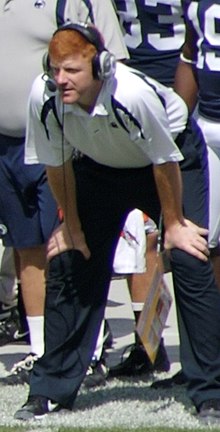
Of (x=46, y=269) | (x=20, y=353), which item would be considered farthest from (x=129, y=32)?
(x=20, y=353)

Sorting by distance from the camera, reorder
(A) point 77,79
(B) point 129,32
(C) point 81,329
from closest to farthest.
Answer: (A) point 77,79 → (C) point 81,329 → (B) point 129,32

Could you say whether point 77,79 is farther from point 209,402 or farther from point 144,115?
point 209,402

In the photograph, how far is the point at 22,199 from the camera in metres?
6.62

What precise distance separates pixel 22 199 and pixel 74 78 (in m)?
1.27

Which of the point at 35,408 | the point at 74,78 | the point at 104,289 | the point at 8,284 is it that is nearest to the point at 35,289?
the point at 104,289

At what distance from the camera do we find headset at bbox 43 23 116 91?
542 centimetres

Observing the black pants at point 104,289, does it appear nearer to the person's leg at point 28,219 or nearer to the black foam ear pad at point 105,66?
the black foam ear pad at point 105,66

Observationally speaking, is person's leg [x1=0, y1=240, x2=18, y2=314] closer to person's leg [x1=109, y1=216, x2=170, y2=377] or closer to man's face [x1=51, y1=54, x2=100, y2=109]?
person's leg [x1=109, y1=216, x2=170, y2=377]

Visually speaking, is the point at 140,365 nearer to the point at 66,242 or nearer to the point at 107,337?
the point at 107,337

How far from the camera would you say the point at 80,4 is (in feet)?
20.9

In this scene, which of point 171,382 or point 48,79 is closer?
point 48,79

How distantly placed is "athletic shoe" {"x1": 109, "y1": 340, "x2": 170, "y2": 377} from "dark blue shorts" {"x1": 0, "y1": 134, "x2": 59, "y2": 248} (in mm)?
659

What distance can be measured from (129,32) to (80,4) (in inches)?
20.3

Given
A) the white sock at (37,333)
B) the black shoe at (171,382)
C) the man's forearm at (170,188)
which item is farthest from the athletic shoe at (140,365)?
the man's forearm at (170,188)
